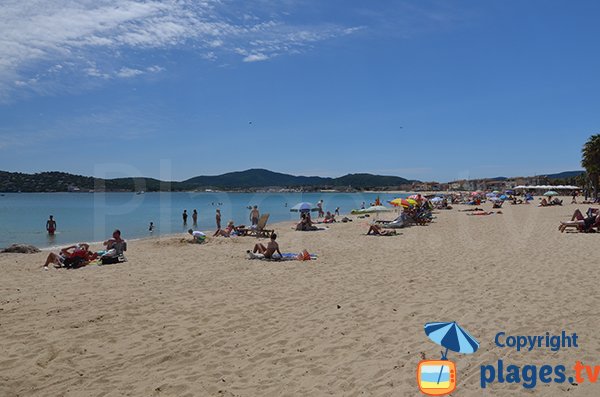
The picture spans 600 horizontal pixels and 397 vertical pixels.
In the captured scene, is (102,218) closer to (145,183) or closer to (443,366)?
(443,366)

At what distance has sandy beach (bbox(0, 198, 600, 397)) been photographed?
399 centimetres

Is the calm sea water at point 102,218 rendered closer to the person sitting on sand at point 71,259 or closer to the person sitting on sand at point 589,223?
the person sitting on sand at point 71,259

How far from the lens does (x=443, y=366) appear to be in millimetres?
4180

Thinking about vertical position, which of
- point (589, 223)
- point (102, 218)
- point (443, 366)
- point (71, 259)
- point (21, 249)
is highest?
point (589, 223)

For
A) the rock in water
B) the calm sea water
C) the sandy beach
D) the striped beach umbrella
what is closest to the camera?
the striped beach umbrella

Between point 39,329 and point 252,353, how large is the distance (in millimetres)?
2908

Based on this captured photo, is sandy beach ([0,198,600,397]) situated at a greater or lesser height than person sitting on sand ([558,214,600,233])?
lesser

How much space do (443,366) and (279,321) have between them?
2280mm

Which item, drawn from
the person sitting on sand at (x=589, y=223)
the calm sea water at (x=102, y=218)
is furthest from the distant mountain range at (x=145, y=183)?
the person sitting on sand at (x=589, y=223)

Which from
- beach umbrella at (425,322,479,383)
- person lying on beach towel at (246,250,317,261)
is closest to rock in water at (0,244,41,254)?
person lying on beach towel at (246,250,317,261)

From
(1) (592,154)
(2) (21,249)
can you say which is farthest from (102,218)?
(1) (592,154)

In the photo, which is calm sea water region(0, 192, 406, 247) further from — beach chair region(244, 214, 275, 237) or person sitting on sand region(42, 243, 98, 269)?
person sitting on sand region(42, 243, 98, 269)

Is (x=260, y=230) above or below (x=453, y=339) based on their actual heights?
below

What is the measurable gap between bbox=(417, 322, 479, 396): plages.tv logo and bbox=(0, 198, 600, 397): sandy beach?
0.11 metres
